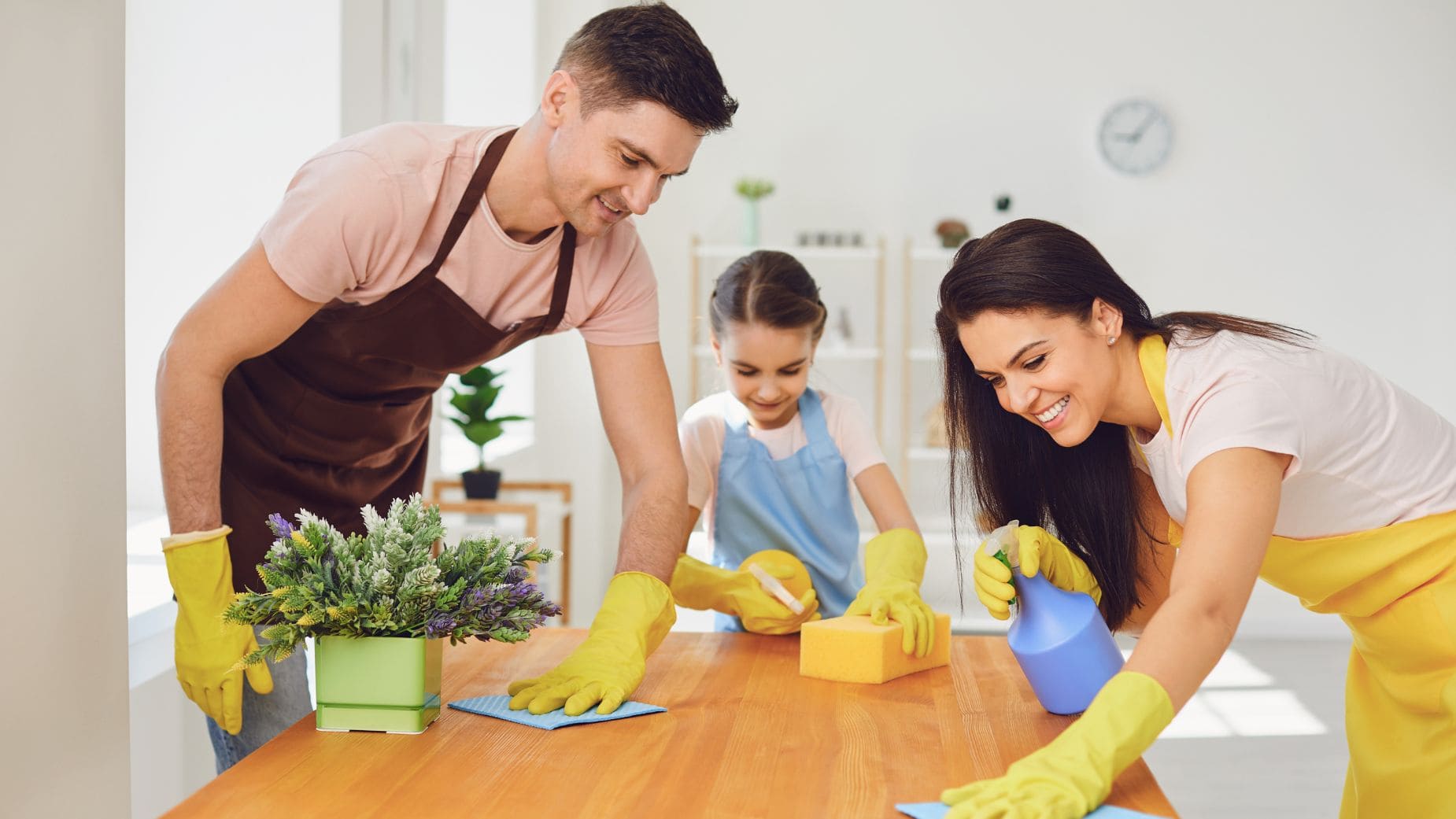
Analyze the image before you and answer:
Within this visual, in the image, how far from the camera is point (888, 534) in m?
1.84

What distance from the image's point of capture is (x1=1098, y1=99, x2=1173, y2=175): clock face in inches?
206

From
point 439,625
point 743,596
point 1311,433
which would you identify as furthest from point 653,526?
point 1311,433

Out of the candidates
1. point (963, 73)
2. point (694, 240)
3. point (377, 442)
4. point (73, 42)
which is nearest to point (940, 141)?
point (963, 73)

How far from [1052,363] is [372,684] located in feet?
2.58

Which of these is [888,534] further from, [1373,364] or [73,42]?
[1373,364]

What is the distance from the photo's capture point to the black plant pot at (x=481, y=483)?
3299mm

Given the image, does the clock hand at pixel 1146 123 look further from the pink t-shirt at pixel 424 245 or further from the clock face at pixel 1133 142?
the pink t-shirt at pixel 424 245

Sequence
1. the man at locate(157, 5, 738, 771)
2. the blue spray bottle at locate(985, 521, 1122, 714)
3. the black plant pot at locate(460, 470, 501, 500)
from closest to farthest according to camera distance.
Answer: the blue spray bottle at locate(985, 521, 1122, 714), the man at locate(157, 5, 738, 771), the black plant pot at locate(460, 470, 501, 500)

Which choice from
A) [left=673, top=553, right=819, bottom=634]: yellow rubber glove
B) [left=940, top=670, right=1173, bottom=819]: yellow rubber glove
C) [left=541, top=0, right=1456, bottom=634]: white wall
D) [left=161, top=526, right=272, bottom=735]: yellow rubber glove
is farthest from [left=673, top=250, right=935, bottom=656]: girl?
[left=541, top=0, right=1456, bottom=634]: white wall

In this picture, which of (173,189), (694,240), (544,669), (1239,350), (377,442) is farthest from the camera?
(694,240)

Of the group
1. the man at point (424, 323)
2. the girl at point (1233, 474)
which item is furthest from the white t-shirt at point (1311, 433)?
the man at point (424, 323)

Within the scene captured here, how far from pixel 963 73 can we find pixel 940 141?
0.98 ft

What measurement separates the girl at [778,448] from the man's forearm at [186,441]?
0.81 metres

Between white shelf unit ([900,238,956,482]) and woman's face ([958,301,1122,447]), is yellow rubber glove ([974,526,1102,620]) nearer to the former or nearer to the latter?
woman's face ([958,301,1122,447])
